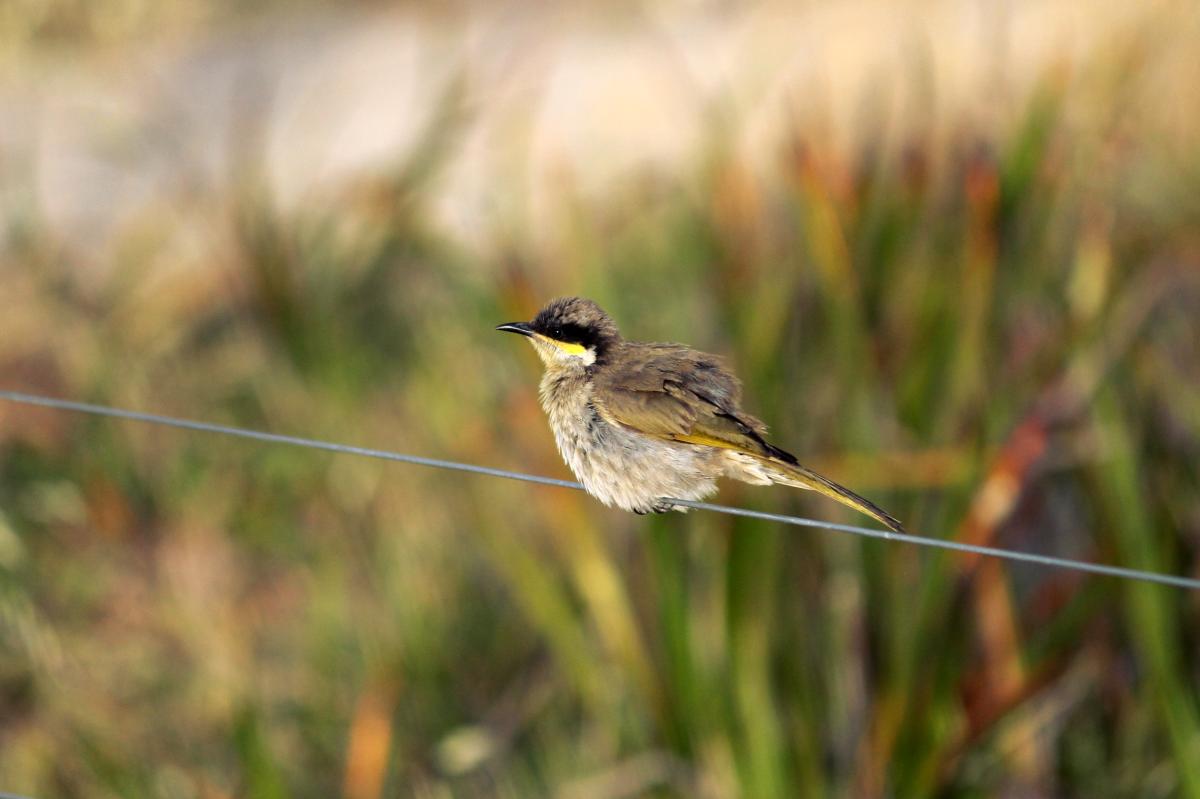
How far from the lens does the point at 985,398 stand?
3939 mm

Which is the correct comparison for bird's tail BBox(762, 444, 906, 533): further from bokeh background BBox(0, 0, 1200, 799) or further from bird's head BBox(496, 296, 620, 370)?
bokeh background BBox(0, 0, 1200, 799)

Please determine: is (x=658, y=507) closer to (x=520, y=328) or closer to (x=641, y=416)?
(x=641, y=416)

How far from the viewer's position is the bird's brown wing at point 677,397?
224cm

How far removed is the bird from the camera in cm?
226

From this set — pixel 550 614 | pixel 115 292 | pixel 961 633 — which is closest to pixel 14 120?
pixel 115 292

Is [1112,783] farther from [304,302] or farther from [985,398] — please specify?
[304,302]

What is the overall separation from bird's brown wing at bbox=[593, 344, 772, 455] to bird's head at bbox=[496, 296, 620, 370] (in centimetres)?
4

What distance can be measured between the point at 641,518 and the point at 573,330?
1.83 metres

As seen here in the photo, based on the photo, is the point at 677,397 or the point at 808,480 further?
the point at 677,397

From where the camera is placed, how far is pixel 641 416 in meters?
2.34

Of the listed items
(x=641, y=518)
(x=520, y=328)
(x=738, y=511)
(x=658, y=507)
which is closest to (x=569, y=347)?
(x=520, y=328)

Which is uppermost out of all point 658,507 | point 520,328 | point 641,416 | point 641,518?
point 520,328

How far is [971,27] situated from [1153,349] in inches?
243

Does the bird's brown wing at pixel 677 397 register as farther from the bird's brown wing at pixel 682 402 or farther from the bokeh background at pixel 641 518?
the bokeh background at pixel 641 518
